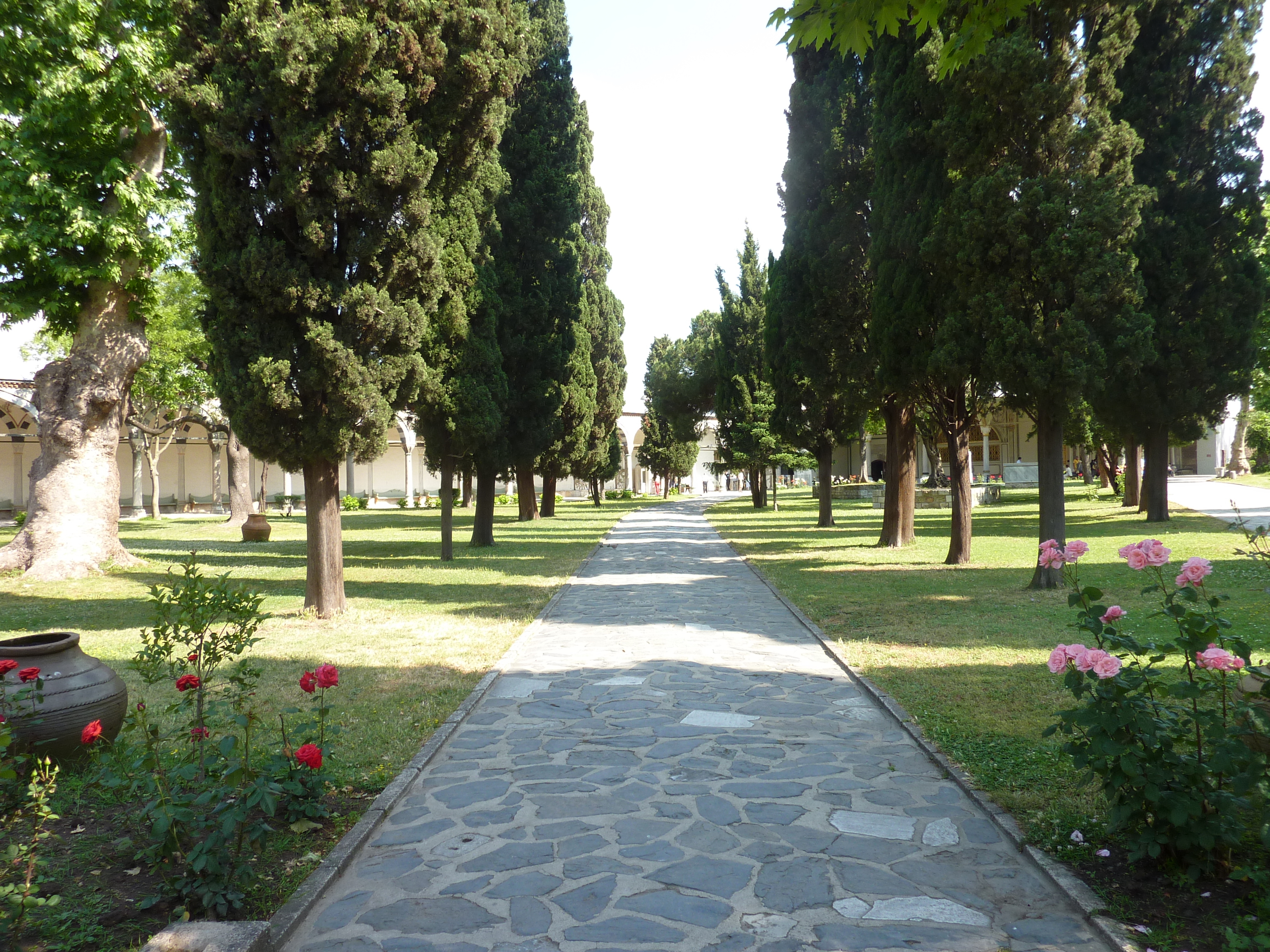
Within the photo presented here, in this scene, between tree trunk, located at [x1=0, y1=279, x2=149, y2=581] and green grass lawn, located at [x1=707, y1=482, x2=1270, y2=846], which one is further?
tree trunk, located at [x1=0, y1=279, x2=149, y2=581]

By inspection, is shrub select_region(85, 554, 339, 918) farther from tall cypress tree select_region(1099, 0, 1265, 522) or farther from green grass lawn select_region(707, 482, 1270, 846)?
tall cypress tree select_region(1099, 0, 1265, 522)

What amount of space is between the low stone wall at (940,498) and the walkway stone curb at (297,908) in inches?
1192

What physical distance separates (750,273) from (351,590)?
24.0 m

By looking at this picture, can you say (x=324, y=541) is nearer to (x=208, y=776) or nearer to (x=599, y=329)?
(x=208, y=776)

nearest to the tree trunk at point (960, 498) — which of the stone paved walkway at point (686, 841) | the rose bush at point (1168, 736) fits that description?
the stone paved walkway at point (686, 841)

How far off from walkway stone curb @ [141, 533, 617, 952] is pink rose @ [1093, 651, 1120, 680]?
3023 millimetres

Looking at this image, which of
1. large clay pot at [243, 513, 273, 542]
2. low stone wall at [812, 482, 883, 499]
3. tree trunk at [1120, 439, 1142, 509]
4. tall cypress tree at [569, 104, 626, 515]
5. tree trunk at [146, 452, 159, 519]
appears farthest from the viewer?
low stone wall at [812, 482, 883, 499]

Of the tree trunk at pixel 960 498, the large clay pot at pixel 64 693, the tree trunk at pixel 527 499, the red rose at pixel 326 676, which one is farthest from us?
the tree trunk at pixel 527 499

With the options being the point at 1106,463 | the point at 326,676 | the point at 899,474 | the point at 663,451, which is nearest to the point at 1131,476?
the point at 1106,463

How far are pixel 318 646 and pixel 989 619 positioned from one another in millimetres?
6934

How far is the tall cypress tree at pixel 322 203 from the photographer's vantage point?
8.26 m

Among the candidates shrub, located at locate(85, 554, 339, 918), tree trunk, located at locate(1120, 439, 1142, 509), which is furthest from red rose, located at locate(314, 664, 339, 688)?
tree trunk, located at locate(1120, 439, 1142, 509)

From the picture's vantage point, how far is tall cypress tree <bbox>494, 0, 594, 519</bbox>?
60.4 feet

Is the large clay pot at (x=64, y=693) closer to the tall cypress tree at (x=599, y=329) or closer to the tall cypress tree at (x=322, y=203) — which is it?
the tall cypress tree at (x=322, y=203)
